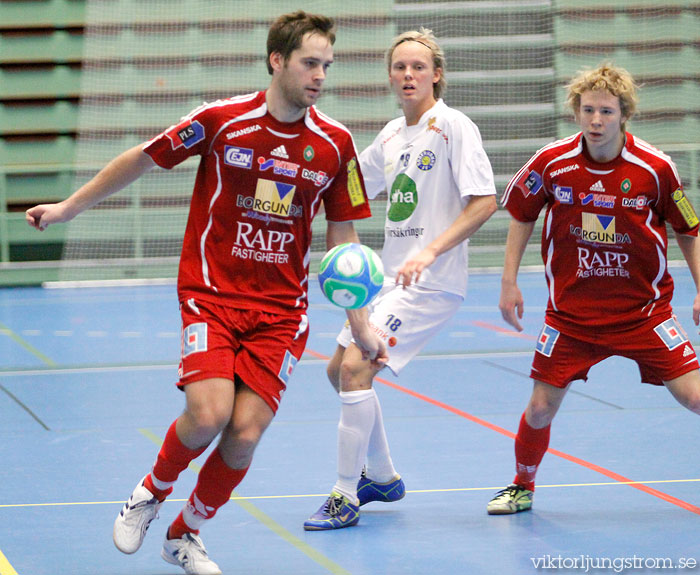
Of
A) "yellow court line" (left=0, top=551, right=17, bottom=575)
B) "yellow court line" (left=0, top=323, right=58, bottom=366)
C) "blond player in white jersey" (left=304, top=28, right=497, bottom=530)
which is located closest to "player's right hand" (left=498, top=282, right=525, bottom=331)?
"blond player in white jersey" (left=304, top=28, right=497, bottom=530)

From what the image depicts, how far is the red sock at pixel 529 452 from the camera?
4.08 meters

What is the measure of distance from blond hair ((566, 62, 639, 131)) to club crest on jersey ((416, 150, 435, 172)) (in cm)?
59

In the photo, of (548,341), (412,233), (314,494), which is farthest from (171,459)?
(548,341)

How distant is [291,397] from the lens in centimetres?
643

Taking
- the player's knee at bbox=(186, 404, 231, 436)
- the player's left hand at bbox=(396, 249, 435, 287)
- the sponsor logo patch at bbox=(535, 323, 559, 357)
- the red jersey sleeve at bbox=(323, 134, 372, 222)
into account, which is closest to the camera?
the player's knee at bbox=(186, 404, 231, 436)

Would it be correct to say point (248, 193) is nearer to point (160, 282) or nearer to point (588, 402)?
point (588, 402)

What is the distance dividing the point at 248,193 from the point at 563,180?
1315 millimetres

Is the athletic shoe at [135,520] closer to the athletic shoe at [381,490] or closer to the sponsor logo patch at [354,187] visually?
the athletic shoe at [381,490]

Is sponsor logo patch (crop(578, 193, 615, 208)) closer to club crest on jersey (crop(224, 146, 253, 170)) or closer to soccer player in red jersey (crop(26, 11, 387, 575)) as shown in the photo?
soccer player in red jersey (crop(26, 11, 387, 575))

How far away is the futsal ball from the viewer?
3.39 metres

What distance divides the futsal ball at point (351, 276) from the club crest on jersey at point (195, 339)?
0.42m

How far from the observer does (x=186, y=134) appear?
11.1ft

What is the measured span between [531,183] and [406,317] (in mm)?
724

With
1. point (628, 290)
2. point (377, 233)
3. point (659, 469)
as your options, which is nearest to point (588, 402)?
point (659, 469)
